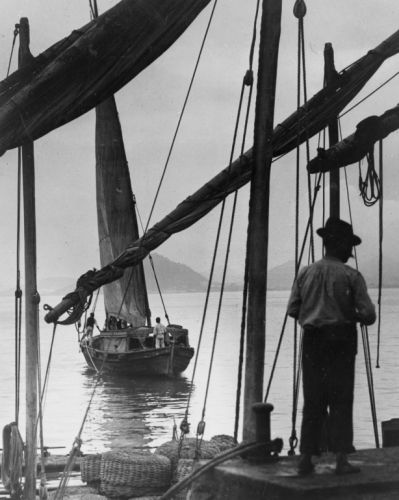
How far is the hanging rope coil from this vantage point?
11477 mm

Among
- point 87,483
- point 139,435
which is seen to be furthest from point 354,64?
point 139,435

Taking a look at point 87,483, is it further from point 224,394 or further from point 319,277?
point 224,394

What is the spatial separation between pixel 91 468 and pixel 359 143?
5964 millimetres

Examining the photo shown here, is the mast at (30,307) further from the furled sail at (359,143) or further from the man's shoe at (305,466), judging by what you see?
the man's shoe at (305,466)

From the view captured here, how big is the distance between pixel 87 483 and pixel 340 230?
718 cm

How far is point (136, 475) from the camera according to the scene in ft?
39.1

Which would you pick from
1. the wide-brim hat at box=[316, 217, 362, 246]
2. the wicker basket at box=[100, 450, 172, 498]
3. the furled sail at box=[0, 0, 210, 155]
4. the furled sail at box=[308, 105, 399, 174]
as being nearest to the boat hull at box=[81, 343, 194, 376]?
the wicker basket at box=[100, 450, 172, 498]

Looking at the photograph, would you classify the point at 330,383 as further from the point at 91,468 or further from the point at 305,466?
the point at 91,468

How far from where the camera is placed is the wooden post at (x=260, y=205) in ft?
29.0

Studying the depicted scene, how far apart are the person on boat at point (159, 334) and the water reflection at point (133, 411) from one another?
202 centimetres

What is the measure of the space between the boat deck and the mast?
3.84 metres

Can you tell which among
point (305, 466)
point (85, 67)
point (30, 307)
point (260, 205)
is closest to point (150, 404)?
point (30, 307)

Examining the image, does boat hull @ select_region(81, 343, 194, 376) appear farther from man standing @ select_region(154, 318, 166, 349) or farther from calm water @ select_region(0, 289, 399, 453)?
calm water @ select_region(0, 289, 399, 453)

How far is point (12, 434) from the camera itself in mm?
11648
